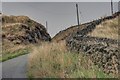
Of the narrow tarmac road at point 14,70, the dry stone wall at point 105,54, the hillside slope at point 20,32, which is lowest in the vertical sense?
the hillside slope at point 20,32

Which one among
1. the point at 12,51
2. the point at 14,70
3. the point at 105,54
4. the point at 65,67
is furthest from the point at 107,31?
the point at 12,51

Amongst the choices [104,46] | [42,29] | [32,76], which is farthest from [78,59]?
[42,29]

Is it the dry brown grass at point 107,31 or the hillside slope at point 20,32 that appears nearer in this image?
the dry brown grass at point 107,31

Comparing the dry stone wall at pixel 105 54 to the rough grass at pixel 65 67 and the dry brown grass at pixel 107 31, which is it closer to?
the rough grass at pixel 65 67

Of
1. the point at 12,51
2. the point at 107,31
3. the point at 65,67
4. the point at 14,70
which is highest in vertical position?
the point at 107,31

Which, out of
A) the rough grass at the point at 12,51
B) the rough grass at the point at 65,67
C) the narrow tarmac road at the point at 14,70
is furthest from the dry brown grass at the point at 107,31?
the rough grass at the point at 12,51

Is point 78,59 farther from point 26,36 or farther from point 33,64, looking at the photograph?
point 26,36

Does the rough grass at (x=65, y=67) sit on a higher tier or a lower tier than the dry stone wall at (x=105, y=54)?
lower

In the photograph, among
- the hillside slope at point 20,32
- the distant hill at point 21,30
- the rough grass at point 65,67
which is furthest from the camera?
the distant hill at point 21,30

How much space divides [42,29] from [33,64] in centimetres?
6477

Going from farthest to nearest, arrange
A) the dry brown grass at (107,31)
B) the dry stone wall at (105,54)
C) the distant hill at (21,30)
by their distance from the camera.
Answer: the distant hill at (21,30) < the dry brown grass at (107,31) < the dry stone wall at (105,54)

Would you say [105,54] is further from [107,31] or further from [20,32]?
[20,32]

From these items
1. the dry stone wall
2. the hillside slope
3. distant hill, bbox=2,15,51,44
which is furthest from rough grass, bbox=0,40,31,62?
the dry stone wall

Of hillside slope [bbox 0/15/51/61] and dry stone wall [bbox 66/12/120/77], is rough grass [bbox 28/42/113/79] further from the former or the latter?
hillside slope [bbox 0/15/51/61]
